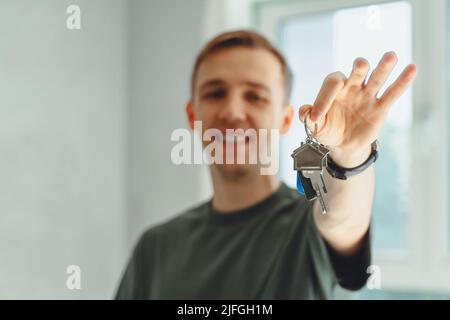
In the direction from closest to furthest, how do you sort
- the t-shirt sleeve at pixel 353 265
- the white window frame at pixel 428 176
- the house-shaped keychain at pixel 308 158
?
the house-shaped keychain at pixel 308 158, the t-shirt sleeve at pixel 353 265, the white window frame at pixel 428 176

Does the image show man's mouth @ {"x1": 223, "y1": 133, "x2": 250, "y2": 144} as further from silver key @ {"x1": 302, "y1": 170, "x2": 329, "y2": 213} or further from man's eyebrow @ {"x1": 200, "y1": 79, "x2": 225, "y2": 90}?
silver key @ {"x1": 302, "y1": 170, "x2": 329, "y2": 213}

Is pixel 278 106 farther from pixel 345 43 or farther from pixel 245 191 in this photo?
pixel 345 43

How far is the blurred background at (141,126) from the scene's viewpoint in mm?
621

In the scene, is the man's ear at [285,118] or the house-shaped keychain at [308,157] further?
the man's ear at [285,118]

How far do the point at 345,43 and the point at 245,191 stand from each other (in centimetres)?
34

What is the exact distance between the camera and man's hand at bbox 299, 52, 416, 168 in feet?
1.22

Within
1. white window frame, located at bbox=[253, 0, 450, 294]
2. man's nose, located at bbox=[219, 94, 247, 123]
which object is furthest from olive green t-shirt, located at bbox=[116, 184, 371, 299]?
white window frame, located at bbox=[253, 0, 450, 294]

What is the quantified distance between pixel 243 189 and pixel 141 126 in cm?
29

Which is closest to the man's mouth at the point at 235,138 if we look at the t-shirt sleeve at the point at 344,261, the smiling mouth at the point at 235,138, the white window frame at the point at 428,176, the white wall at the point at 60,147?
the smiling mouth at the point at 235,138

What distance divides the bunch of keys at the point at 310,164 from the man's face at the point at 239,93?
25 centimetres

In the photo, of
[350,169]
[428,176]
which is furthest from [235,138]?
[428,176]

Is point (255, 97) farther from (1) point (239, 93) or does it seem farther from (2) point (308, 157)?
(2) point (308, 157)

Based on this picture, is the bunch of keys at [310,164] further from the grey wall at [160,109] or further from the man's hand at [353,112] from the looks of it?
the grey wall at [160,109]

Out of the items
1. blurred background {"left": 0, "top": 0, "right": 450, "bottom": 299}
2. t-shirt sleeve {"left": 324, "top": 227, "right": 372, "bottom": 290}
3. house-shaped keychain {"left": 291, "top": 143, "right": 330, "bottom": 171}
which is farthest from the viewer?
blurred background {"left": 0, "top": 0, "right": 450, "bottom": 299}
